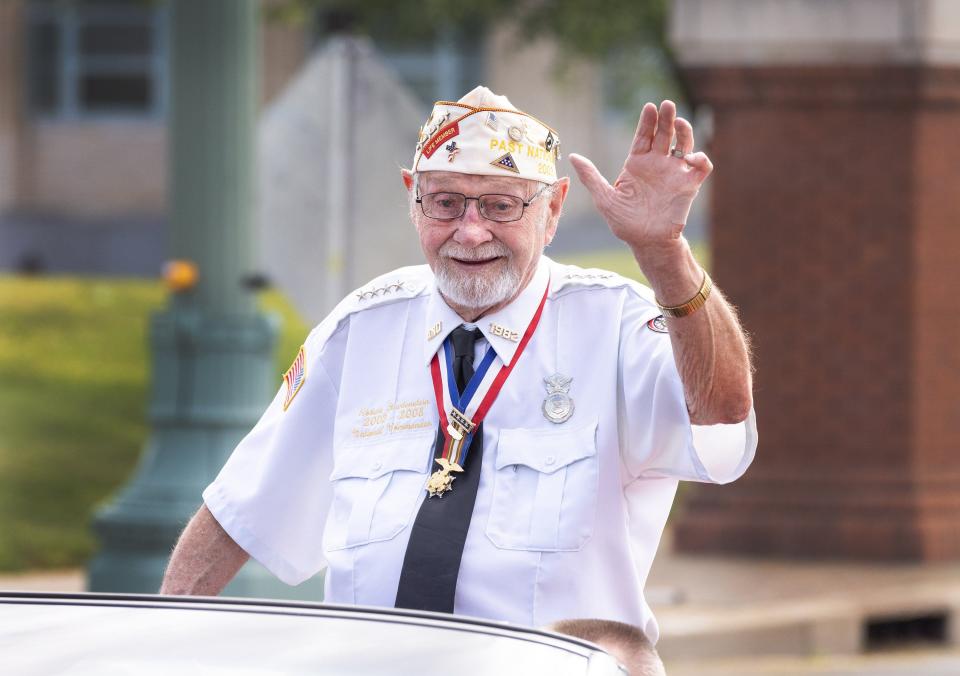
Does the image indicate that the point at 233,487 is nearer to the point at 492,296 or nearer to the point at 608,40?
the point at 492,296

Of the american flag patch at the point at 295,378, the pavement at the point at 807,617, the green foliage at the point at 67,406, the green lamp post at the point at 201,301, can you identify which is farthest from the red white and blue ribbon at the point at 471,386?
the green foliage at the point at 67,406

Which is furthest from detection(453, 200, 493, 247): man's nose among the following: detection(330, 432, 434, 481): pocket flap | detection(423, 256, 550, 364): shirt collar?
detection(330, 432, 434, 481): pocket flap

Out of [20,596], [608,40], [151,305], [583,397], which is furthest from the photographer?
[151,305]

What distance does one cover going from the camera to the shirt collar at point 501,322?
3.62m

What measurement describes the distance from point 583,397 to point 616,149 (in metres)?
27.4

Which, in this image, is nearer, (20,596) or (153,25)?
(20,596)

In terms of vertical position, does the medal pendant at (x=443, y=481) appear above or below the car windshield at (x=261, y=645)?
above

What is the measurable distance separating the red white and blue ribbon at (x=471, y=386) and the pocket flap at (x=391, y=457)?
41 millimetres

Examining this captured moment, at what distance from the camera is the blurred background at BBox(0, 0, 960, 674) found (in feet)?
23.8

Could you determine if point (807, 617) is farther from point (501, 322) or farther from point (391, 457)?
point (391, 457)

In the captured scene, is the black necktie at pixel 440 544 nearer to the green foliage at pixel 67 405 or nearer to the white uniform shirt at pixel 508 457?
the white uniform shirt at pixel 508 457

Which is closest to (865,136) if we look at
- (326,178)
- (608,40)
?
(326,178)

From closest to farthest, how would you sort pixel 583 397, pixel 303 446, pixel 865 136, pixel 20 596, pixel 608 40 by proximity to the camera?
pixel 20 596, pixel 583 397, pixel 303 446, pixel 865 136, pixel 608 40

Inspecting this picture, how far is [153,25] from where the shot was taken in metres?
32.3
